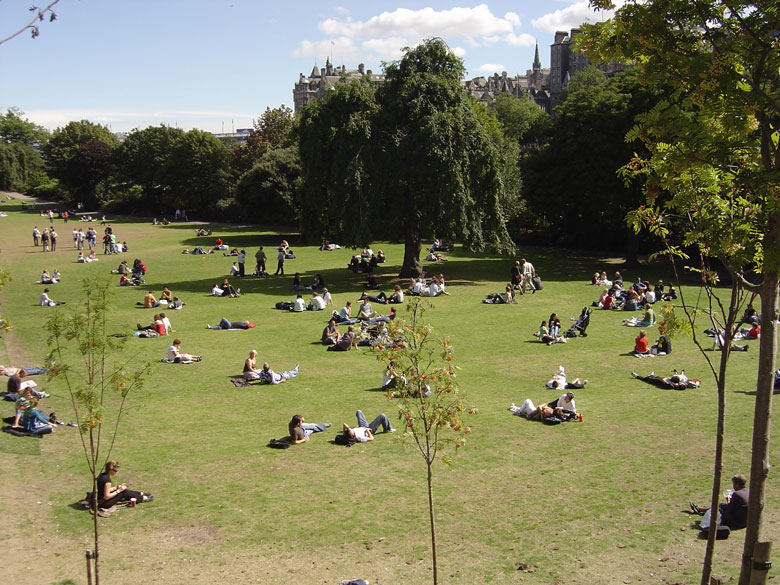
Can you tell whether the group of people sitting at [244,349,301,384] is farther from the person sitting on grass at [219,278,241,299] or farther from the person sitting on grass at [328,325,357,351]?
the person sitting on grass at [219,278,241,299]

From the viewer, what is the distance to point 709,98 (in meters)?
7.83

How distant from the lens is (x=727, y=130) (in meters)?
7.95

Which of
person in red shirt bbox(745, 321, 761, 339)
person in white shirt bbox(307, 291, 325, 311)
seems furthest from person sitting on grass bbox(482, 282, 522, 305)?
person in red shirt bbox(745, 321, 761, 339)

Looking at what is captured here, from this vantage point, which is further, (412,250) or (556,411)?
(412,250)

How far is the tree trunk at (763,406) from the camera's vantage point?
7.66m

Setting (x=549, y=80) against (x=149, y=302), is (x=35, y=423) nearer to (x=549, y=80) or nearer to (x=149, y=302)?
(x=149, y=302)

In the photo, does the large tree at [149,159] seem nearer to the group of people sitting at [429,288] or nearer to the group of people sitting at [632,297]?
the group of people sitting at [429,288]

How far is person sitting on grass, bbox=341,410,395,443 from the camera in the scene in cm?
1520

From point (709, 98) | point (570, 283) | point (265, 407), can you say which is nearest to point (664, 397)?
point (265, 407)

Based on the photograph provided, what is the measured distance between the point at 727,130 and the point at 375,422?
9.90 metres

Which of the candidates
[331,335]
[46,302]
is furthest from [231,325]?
[46,302]

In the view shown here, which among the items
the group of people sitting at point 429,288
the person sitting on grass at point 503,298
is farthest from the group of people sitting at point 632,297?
the group of people sitting at point 429,288

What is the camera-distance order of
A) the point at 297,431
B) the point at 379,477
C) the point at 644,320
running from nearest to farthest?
the point at 379,477 → the point at 297,431 → the point at 644,320

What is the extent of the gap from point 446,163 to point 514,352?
1399cm
